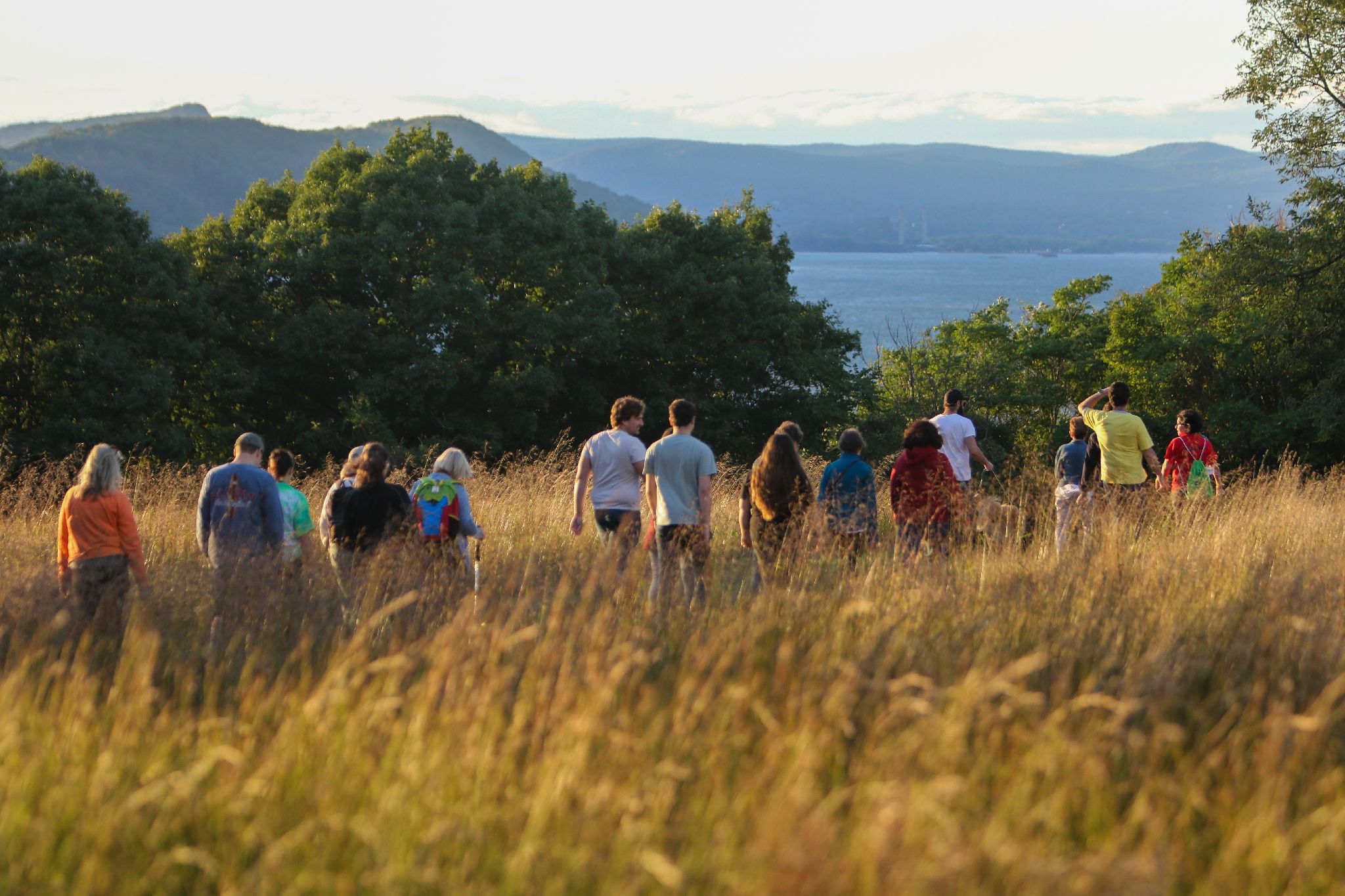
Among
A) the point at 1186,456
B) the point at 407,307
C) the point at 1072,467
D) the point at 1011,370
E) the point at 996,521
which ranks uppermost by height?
the point at 407,307

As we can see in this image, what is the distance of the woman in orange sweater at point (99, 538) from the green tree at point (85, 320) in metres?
19.1

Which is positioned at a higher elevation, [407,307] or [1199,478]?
[407,307]

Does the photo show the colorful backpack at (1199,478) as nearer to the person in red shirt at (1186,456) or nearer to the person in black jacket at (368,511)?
the person in red shirt at (1186,456)

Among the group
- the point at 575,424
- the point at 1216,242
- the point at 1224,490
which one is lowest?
the point at 575,424

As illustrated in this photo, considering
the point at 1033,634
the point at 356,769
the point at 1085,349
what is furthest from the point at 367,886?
the point at 1085,349

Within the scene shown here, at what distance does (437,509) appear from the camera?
6.83m

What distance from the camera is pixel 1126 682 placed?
13.4 feet

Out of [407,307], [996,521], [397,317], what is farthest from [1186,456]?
[397,317]

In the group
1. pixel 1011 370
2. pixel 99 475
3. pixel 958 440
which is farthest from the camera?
pixel 1011 370

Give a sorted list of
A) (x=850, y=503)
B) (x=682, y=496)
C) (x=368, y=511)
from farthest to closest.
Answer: (x=850, y=503) < (x=682, y=496) < (x=368, y=511)

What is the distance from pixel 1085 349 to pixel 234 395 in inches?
1124

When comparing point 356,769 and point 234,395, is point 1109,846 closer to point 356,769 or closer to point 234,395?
point 356,769

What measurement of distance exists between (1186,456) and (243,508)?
314 inches

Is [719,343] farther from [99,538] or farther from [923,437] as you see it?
[99,538]
